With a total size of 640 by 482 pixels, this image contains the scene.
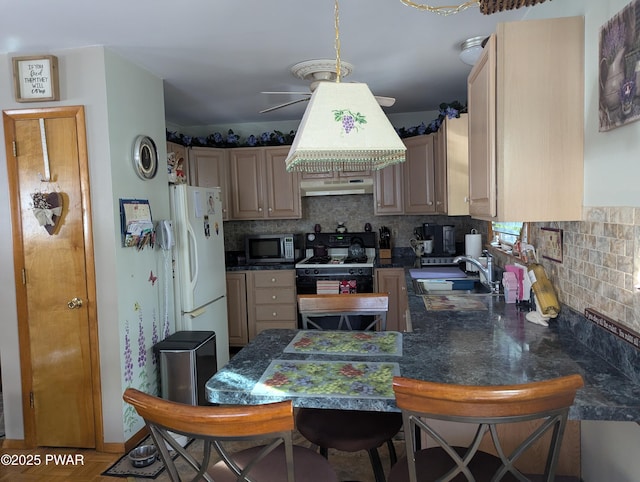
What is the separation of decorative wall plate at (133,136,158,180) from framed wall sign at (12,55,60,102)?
50 centimetres

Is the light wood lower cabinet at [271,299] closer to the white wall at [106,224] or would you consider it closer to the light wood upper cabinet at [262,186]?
the light wood upper cabinet at [262,186]

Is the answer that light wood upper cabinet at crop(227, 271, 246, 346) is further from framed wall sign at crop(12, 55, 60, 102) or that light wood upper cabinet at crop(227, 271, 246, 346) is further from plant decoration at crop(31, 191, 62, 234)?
framed wall sign at crop(12, 55, 60, 102)

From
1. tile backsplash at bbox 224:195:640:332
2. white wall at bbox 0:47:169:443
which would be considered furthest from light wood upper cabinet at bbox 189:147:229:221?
tile backsplash at bbox 224:195:640:332

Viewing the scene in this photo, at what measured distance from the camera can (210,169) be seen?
464 cm

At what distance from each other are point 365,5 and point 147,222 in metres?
1.81

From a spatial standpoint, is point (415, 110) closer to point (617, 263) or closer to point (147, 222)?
point (147, 222)

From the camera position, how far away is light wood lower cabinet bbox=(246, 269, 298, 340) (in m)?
4.47

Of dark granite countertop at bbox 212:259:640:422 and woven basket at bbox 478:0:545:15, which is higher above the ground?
woven basket at bbox 478:0:545:15

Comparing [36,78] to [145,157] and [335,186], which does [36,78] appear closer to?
[145,157]

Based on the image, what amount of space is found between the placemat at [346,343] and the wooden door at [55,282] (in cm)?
155

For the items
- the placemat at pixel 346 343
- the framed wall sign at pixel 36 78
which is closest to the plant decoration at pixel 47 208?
the framed wall sign at pixel 36 78

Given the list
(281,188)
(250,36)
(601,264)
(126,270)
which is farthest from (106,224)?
(601,264)

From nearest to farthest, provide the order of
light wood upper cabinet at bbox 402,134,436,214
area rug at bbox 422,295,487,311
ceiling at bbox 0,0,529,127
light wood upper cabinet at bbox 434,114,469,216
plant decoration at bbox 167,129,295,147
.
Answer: ceiling at bbox 0,0,529,127, area rug at bbox 422,295,487,311, light wood upper cabinet at bbox 434,114,469,216, light wood upper cabinet at bbox 402,134,436,214, plant decoration at bbox 167,129,295,147

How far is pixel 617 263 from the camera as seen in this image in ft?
4.81
